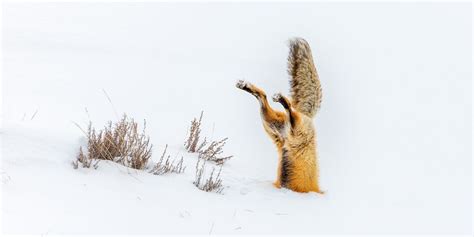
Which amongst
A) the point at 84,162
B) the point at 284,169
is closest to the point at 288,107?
the point at 284,169

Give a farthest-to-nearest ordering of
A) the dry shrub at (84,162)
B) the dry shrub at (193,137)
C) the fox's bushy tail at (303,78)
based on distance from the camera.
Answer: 1. the dry shrub at (193,137)
2. the fox's bushy tail at (303,78)
3. the dry shrub at (84,162)

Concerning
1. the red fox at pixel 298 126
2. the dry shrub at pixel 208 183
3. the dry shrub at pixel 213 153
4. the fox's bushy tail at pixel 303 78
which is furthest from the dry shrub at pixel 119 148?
the fox's bushy tail at pixel 303 78

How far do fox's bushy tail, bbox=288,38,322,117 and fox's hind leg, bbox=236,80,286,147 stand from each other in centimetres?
24

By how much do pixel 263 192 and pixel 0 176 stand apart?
1.61 m

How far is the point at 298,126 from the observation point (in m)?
4.04

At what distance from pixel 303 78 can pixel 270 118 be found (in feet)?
1.31

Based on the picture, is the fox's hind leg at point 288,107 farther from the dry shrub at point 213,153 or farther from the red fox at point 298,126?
the dry shrub at point 213,153

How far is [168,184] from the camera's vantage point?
3875 mm

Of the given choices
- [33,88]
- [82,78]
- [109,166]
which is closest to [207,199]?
[109,166]

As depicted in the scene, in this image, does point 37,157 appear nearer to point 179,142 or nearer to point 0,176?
point 0,176

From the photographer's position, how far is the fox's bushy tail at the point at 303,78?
416cm

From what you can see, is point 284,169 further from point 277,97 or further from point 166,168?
point 166,168

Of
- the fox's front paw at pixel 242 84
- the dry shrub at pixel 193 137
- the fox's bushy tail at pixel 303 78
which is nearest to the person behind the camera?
the fox's front paw at pixel 242 84

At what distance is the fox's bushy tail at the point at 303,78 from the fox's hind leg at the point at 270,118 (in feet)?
0.79
